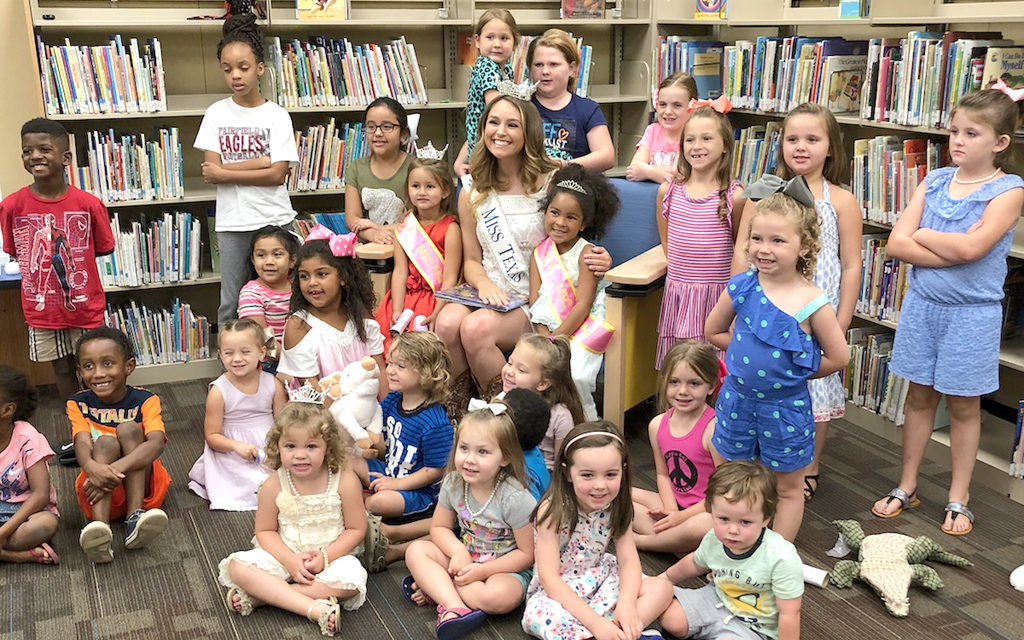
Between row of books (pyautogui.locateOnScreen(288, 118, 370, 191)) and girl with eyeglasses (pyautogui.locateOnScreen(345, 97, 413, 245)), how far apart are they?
17.0 inches

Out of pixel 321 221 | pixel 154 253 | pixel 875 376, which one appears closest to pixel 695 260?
pixel 875 376

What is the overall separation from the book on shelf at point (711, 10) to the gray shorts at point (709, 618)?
2.98 metres

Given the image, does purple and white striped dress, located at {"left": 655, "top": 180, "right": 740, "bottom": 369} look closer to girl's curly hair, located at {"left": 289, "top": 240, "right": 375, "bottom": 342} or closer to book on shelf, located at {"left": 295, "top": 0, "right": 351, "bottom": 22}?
girl's curly hair, located at {"left": 289, "top": 240, "right": 375, "bottom": 342}

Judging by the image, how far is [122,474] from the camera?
9.37 ft

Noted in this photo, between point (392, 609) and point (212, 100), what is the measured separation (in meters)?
2.77

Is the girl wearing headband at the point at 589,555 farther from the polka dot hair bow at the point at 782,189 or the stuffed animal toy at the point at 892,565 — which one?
the polka dot hair bow at the point at 782,189

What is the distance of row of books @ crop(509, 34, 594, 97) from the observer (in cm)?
466

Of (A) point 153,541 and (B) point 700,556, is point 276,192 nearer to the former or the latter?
(A) point 153,541

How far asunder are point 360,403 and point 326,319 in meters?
0.41

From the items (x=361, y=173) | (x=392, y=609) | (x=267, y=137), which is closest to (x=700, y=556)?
(x=392, y=609)

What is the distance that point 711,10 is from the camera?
455 centimetres

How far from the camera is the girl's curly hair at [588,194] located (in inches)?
130

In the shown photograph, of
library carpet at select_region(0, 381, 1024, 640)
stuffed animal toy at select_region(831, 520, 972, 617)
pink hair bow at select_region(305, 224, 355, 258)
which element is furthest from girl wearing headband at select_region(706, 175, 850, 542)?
pink hair bow at select_region(305, 224, 355, 258)

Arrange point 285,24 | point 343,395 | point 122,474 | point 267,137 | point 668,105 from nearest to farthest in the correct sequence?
1. point 122,474
2. point 343,395
3. point 668,105
4. point 267,137
5. point 285,24
